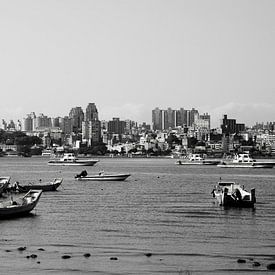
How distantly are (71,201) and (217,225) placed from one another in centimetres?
1975

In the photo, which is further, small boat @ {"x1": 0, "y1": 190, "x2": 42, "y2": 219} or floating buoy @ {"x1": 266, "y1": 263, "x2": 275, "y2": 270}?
small boat @ {"x1": 0, "y1": 190, "x2": 42, "y2": 219}

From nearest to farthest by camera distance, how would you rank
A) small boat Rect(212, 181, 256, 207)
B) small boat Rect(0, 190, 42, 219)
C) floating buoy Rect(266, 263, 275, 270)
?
floating buoy Rect(266, 263, 275, 270), small boat Rect(0, 190, 42, 219), small boat Rect(212, 181, 256, 207)

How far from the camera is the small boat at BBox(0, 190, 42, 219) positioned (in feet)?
146

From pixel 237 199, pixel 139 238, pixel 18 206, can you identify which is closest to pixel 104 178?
pixel 237 199

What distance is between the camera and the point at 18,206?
45.8 m

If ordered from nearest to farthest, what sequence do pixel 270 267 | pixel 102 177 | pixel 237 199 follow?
pixel 270 267
pixel 237 199
pixel 102 177

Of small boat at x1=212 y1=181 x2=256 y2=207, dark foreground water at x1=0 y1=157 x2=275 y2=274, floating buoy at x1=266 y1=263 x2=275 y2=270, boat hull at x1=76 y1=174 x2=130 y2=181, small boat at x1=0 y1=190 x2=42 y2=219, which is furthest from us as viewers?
boat hull at x1=76 y1=174 x2=130 y2=181

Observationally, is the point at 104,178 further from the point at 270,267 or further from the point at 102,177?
the point at 270,267

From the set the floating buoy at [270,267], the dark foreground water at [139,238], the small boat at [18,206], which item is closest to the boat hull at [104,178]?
the dark foreground water at [139,238]

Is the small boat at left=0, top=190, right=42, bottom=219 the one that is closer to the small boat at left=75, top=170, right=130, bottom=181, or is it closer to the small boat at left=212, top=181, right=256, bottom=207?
the small boat at left=212, top=181, right=256, bottom=207

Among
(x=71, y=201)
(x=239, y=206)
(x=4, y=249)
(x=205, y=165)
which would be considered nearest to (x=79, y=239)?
(x=4, y=249)

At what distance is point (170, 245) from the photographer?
34969 mm

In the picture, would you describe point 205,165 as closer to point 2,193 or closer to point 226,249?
point 2,193

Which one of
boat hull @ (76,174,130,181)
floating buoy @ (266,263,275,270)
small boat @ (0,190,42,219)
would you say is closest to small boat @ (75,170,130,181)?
boat hull @ (76,174,130,181)
